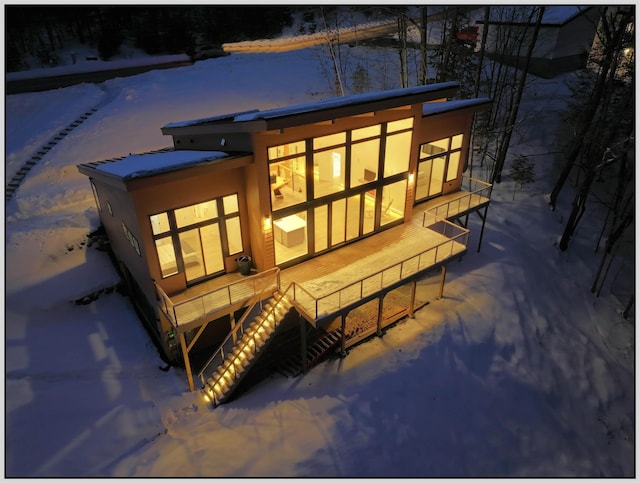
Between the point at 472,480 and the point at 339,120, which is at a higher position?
the point at 339,120

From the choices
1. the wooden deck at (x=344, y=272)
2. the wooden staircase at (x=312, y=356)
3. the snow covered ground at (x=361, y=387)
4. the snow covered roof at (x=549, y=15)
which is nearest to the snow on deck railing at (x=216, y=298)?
the wooden deck at (x=344, y=272)

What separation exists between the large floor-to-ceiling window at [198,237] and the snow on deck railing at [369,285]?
237cm

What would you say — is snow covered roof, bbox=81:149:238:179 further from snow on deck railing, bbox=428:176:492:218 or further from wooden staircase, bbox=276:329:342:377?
snow on deck railing, bbox=428:176:492:218

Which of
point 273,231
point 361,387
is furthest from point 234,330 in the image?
point 361,387

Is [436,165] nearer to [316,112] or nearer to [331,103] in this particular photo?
[331,103]

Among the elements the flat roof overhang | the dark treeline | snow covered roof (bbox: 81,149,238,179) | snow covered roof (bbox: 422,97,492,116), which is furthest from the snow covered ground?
the dark treeline

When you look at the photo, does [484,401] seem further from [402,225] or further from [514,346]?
[402,225]

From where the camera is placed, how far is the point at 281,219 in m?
12.8

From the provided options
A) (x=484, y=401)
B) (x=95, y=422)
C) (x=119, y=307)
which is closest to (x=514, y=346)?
(x=484, y=401)

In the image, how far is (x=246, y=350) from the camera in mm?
11664

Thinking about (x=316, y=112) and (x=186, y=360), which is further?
(x=186, y=360)

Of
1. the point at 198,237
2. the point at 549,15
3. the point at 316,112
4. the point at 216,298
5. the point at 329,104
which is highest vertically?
the point at 549,15

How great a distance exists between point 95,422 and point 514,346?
40.3 ft

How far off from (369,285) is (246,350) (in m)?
3.98
